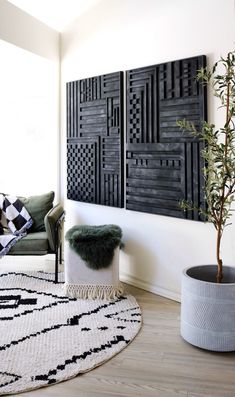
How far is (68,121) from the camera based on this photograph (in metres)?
4.25

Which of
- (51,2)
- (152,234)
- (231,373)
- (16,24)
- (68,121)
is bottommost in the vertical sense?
(231,373)

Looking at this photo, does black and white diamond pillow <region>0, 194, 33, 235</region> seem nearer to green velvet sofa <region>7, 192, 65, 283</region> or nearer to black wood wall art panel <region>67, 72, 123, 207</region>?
green velvet sofa <region>7, 192, 65, 283</region>

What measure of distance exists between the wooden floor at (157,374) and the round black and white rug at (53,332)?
3.1 inches

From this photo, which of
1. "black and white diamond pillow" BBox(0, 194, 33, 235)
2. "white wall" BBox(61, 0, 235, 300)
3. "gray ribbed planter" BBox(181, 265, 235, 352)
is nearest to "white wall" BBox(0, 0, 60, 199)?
"white wall" BBox(61, 0, 235, 300)

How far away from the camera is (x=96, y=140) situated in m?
3.89

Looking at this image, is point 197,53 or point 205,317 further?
point 197,53

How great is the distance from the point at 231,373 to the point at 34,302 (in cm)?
166

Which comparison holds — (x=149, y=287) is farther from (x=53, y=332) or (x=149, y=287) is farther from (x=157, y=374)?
(x=157, y=374)

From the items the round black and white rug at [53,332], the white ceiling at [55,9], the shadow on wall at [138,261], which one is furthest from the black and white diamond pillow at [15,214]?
the white ceiling at [55,9]

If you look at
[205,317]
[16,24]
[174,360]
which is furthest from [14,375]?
[16,24]

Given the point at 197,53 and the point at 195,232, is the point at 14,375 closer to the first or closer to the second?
the point at 195,232

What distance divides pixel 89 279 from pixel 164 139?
133 centimetres

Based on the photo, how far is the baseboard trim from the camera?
129 inches

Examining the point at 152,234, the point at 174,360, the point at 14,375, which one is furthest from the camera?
the point at 152,234
